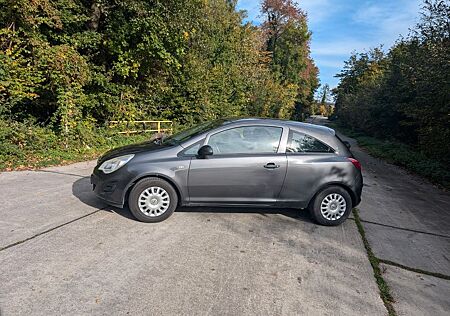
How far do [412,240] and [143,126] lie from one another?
12.0 metres

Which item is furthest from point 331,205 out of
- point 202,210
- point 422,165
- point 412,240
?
point 422,165

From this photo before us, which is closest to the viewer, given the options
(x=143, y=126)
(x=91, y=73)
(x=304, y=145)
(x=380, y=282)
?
(x=380, y=282)

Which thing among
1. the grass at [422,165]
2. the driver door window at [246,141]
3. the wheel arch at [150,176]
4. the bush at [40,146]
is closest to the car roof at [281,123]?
the driver door window at [246,141]

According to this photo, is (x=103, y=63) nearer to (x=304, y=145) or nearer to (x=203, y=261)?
(x=304, y=145)

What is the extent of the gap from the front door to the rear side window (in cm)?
20

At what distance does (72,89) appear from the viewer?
9.44 metres

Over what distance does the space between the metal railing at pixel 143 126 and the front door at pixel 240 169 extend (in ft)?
28.8

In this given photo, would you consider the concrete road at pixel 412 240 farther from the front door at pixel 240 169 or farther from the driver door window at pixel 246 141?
the driver door window at pixel 246 141

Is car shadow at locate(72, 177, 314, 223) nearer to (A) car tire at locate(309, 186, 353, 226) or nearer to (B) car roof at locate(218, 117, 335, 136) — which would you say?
(A) car tire at locate(309, 186, 353, 226)

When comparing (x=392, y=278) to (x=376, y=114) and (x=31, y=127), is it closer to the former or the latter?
(x=31, y=127)

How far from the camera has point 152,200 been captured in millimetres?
4340

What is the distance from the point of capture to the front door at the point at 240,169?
14.4 ft

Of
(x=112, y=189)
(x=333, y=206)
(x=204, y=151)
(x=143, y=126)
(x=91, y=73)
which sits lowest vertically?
(x=333, y=206)

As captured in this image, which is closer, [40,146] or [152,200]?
[152,200]
